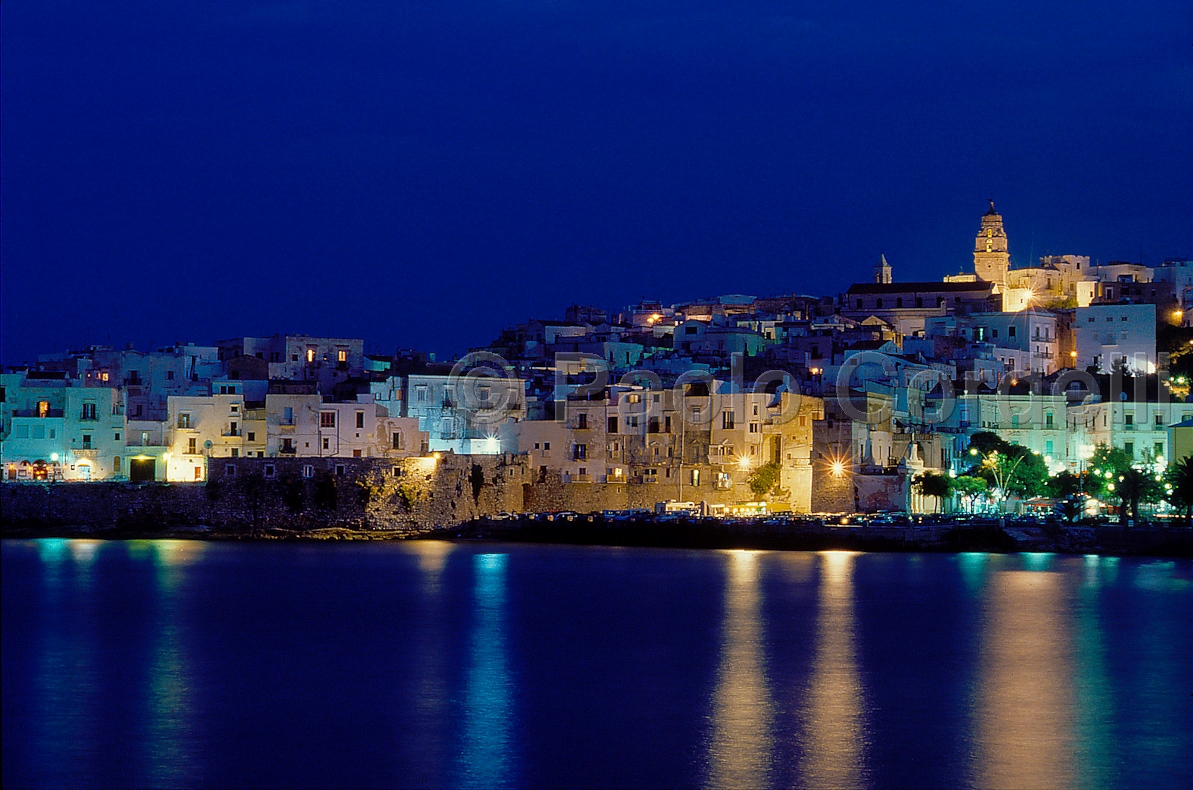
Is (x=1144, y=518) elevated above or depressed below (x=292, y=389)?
below

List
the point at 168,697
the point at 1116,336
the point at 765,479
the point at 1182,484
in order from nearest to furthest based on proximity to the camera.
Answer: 1. the point at 168,697
2. the point at 1182,484
3. the point at 765,479
4. the point at 1116,336

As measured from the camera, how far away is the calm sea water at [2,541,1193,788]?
18.4 metres

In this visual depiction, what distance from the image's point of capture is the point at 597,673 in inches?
971

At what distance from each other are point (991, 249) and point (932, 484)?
102 feet

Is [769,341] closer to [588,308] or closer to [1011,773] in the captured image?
[588,308]

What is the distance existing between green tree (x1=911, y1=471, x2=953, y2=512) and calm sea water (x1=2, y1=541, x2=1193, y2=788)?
4.44 metres

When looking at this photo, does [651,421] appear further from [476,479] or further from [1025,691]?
[1025,691]

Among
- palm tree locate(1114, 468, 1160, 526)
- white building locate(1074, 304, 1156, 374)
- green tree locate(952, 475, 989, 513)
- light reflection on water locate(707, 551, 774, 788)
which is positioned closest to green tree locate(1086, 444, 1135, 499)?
palm tree locate(1114, 468, 1160, 526)

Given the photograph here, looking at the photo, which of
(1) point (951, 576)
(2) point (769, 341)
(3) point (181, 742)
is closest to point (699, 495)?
(1) point (951, 576)

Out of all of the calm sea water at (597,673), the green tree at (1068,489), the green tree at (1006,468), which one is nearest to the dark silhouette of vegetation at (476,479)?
the calm sea water at (597,673)

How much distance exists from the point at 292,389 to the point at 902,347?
19.2 meters

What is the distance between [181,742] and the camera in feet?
63.9

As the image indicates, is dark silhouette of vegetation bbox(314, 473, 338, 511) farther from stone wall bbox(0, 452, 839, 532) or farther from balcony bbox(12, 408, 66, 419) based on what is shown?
balcony bbox(12, 408, 66, 419)

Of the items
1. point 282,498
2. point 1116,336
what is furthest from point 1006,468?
point 282,498
